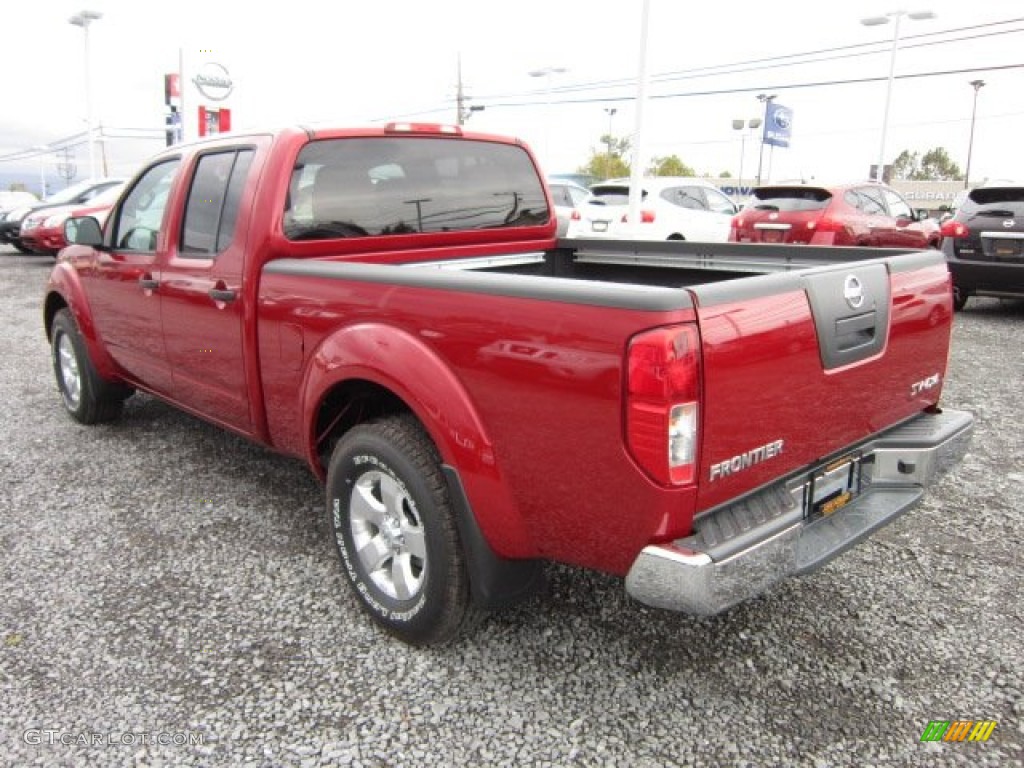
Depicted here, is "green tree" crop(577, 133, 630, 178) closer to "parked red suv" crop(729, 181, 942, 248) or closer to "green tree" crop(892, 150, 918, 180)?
"green tree" crop(892, 150, 918, 180)

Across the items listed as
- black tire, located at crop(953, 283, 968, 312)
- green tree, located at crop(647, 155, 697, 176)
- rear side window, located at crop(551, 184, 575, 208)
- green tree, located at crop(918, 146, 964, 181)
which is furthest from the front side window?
green tree, located at crop(918, 146, 964, 181)

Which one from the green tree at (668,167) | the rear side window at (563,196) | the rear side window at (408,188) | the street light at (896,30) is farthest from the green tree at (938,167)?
the rear side window at (408,188)

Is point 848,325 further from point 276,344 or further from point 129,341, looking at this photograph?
point 129,341

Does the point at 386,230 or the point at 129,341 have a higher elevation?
the point at 386,230

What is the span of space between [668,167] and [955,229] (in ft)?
260

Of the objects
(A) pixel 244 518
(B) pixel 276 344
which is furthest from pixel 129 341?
(B) pixel 276 344

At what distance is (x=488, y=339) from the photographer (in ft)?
7.57

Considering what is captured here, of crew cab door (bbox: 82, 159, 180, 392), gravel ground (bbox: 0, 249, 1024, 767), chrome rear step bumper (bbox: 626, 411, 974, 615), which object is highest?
crew cab door (bbox: 82, 159, 180, 392)

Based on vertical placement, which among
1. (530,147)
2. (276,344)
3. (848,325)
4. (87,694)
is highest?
(530,147)

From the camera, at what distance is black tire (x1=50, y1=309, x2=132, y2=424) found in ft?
16.9

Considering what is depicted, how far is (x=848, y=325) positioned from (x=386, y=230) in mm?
2097

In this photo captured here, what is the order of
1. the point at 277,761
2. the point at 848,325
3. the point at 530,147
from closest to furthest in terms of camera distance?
the point at 277,761, the point at 848,325, the point at 530,147

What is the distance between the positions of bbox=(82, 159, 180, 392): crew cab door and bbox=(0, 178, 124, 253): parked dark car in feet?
45.2

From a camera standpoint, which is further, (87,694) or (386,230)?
(386,230)
